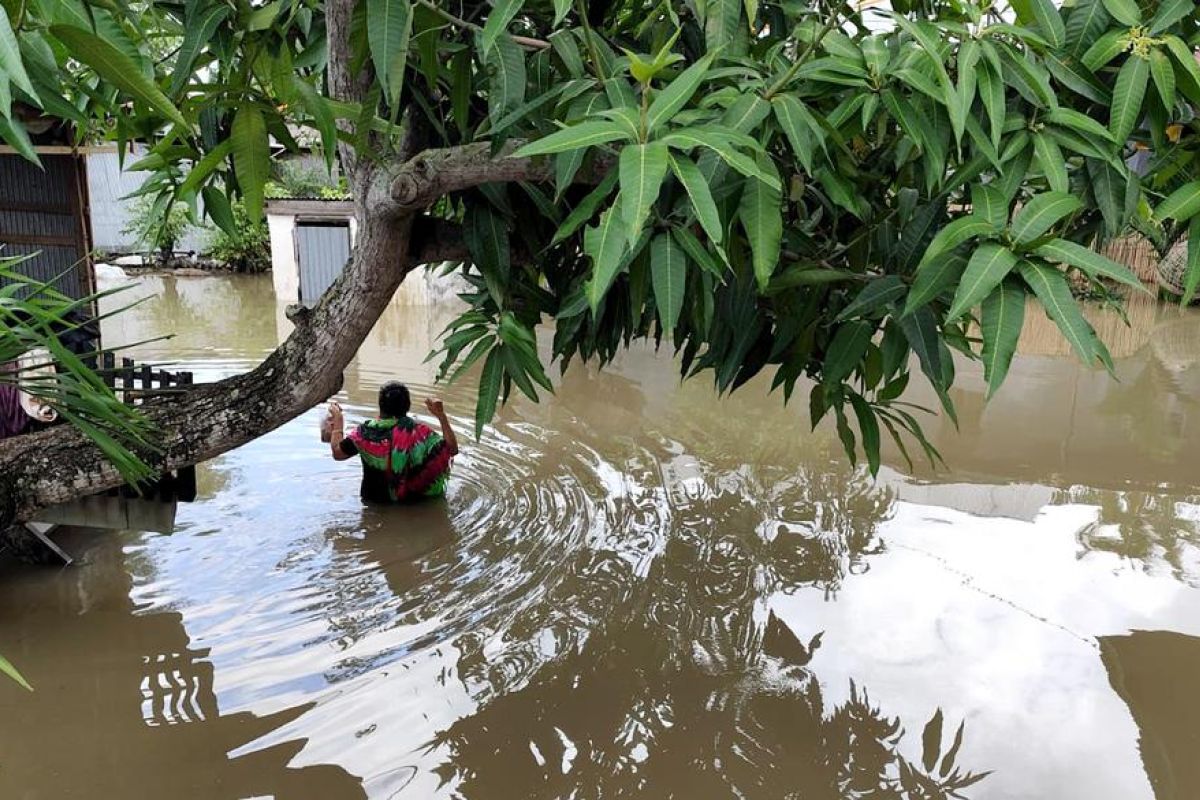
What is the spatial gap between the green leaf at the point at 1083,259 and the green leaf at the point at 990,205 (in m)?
0.11

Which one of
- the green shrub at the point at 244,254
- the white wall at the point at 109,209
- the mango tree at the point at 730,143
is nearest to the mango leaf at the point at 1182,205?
the mango tree at the point at 730,143

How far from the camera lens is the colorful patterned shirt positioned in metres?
4.86

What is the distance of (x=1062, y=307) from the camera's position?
158 cm

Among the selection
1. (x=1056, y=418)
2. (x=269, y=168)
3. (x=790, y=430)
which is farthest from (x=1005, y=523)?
(x=269, y=168)

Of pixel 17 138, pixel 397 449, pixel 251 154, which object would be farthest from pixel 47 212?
pixel 17 138

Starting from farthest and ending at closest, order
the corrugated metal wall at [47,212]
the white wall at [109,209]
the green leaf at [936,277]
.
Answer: the white wall at [109,209] → the corrugated metal wall at [47,212] → the green leaf at [936,277]

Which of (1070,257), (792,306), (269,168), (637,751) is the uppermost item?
(269,168)

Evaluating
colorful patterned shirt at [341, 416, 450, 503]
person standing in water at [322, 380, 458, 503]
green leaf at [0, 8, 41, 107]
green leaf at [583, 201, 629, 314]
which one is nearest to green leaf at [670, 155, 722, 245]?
green leaf at [583, 201, 629, 314]

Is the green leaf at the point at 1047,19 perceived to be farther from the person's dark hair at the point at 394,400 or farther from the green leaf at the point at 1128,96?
the person's dark hair at the point at 394,400

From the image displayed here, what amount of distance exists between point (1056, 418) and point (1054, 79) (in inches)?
226

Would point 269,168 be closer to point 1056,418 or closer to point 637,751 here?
point 637,751

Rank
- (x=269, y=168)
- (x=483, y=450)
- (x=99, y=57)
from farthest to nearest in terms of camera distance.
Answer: (x=483, y=450), (x=269, y=168), (x=99, y=57)

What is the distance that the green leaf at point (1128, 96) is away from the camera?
1790 mm

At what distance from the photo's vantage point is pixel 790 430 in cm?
661
